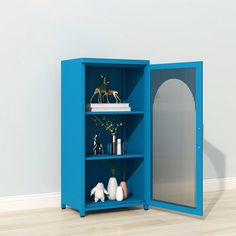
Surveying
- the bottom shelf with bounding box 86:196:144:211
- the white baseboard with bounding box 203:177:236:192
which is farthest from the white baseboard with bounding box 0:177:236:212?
the white baseboard with bounding box 203:177:236:192

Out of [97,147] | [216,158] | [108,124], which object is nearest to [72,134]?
[97,147]

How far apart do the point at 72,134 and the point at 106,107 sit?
0.36m

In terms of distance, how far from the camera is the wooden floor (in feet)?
13.9

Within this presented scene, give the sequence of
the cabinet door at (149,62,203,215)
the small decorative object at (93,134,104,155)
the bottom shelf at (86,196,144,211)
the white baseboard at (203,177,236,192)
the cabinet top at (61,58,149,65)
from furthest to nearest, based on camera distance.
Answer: the white baseboard at (203,177,236,192), the small decorative object at (93,134,104,155), the bottom shelf at (86,196,144,211), the cabinet top at (61,58,149,65), the cabinet door at (149,62,203,215)

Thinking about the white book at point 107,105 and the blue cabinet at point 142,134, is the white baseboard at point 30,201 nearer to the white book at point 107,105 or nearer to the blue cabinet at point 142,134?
the blue cabinet at point 142,134

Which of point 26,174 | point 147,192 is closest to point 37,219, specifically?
point 26,174

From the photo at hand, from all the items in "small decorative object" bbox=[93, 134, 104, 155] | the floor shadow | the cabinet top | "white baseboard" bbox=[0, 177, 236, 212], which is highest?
the cabinet top

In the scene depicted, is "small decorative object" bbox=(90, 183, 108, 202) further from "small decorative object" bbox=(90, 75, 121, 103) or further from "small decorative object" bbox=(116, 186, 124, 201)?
"small decorative object" bbox=(90, 75, 121, 103)

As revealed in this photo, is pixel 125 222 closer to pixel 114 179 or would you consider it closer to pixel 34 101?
pixel 114 179

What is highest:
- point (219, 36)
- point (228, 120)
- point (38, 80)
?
point (219, 36)

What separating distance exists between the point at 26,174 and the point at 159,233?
1424mm

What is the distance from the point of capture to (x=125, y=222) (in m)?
4.57

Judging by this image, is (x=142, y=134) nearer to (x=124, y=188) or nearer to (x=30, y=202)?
(x=124, y=188)

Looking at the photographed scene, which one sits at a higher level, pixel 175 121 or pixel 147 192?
pixel 175 121
